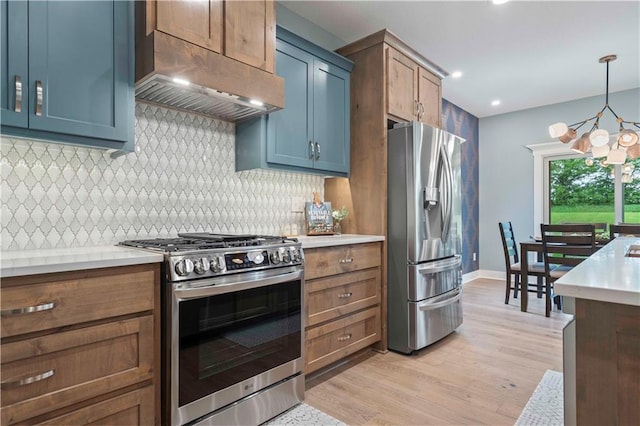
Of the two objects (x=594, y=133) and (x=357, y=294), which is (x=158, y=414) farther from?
(x=594, y=133)

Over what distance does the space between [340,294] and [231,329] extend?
933 millimetres

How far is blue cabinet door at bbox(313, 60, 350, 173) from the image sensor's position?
8.97 ft

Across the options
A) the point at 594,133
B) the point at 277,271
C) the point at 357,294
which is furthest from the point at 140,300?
the point at 594,133

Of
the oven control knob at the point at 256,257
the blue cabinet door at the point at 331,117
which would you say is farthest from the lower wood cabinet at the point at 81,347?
the blue cabinet door at the point at 331,117

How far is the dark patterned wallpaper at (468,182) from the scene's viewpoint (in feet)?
18.0

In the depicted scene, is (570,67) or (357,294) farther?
(570,67)

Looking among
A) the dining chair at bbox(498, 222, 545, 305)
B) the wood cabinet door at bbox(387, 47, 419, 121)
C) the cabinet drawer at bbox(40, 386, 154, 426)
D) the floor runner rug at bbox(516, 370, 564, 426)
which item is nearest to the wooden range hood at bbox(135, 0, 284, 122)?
the wood cabinet door at bbox(387, 47, 419, 121)

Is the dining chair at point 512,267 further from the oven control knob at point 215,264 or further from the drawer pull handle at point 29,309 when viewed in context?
the drawer pull handle at point 29,309

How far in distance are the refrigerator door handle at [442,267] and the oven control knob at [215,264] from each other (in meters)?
1.69

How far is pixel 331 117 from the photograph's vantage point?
2846 mm

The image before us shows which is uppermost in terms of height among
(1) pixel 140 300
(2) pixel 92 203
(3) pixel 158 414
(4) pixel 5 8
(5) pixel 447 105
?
(5) pixel 447 105

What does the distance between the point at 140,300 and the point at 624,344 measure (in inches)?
64.1

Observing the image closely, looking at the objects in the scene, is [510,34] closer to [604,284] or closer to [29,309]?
[604,284]

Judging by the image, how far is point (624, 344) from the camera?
0.92 m
